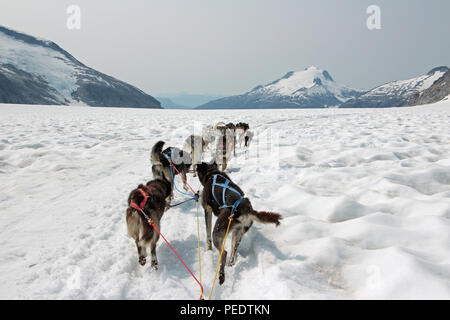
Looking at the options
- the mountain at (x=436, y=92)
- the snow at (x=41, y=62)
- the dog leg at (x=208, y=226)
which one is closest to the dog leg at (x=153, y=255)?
the dog leg at (x=208, y=226)

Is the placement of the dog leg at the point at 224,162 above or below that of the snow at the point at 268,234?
above

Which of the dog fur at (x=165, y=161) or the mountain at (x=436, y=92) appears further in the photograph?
the mountain at (x=436, y=92)

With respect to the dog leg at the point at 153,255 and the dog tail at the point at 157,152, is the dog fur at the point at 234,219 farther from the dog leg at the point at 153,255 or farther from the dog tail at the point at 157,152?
the dog tail at the point at 157,152

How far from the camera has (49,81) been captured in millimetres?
155250

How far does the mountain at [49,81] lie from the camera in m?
126

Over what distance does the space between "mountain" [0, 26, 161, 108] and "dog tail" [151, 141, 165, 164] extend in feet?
502

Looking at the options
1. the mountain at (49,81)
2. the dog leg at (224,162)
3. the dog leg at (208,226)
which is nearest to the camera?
the dog leg at (208,226)

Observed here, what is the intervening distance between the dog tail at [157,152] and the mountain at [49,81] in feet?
Result: 502
